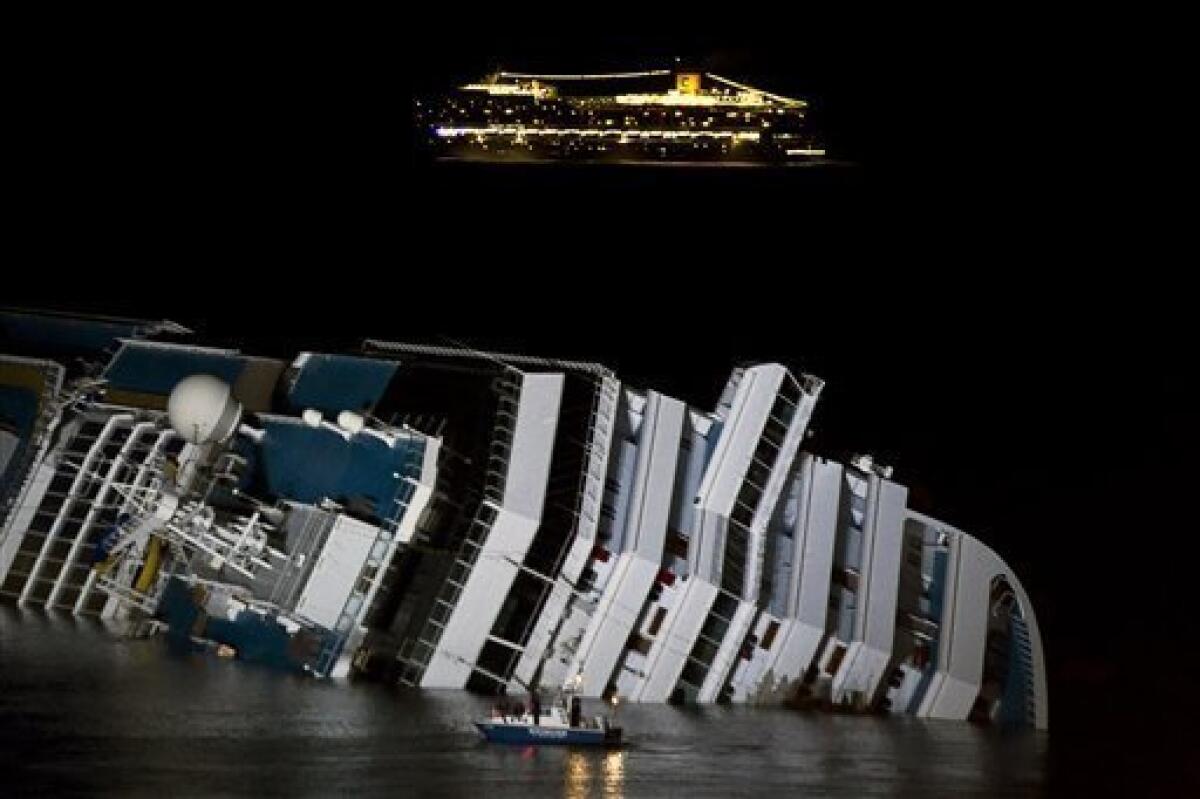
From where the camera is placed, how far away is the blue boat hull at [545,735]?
25188mm

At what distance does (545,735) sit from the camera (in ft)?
84.1

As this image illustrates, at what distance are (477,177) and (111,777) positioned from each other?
49028 millimetres

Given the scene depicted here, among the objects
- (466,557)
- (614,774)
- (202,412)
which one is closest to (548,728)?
(614,774)

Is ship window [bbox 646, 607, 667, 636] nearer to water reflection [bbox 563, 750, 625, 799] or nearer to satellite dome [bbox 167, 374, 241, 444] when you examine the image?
water reflection [bbox 563, 750, 625, 799]

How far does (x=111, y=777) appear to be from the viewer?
779 inches

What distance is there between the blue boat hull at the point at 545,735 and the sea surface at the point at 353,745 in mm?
248

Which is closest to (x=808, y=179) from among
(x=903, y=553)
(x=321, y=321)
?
(x=321, y=321)

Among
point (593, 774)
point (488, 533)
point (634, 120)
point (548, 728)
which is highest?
point (634, 120)

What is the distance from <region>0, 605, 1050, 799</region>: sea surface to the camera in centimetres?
2078

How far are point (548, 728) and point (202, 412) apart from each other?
297 inches

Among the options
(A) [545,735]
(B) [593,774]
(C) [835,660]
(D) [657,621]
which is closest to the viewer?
(B) [593,774]

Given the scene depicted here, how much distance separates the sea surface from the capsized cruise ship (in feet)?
2.37

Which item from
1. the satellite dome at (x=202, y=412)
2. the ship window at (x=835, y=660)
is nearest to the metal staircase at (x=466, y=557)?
the satellite dome at (x=202, y=412)

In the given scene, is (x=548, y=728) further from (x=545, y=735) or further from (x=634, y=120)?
(x=634, y=120)
